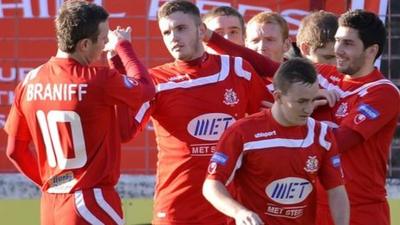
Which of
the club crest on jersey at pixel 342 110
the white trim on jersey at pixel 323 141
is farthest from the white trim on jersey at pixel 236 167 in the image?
the club crest on jersey at pixel 342 110

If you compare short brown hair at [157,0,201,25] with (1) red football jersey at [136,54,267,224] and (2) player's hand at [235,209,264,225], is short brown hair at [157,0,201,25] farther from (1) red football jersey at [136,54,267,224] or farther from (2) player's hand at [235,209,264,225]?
(2) player's hand at [235,209,264,225]

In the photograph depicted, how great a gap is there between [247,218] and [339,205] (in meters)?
0.57

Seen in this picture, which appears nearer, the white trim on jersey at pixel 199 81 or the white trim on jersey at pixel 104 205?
the white trim on jersey at pixel 104 205

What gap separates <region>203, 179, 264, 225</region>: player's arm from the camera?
4.43 metres

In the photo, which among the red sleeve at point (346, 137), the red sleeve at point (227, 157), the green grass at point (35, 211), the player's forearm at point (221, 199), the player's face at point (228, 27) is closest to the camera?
the player's forearm at point (221, 199)

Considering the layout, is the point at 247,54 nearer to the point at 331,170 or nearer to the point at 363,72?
the point at 363,72

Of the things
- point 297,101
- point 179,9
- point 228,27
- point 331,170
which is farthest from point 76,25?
point 228,27

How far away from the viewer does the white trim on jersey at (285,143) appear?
4.77m

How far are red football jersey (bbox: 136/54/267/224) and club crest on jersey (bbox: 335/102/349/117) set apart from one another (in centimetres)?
45

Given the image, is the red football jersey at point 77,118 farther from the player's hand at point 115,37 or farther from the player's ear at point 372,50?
the player's ear at point 372,50

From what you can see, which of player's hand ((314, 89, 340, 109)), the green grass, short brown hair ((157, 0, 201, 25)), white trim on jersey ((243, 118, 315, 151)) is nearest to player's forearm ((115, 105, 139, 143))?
short brown hair ((157, 0, 201, 25))

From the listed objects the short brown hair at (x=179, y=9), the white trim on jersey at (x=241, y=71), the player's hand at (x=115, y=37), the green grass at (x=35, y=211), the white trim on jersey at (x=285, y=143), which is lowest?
the green grass at (x=35, y=211)

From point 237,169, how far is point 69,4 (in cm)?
103

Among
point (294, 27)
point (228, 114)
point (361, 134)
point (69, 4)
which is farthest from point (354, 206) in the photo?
point (294, 27)
